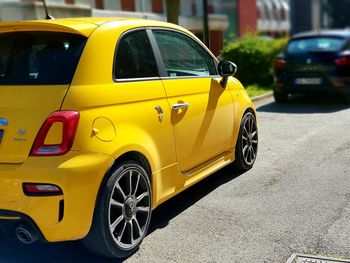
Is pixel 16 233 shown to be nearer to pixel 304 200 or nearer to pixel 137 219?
pixel 137 219

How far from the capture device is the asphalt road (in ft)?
12.3

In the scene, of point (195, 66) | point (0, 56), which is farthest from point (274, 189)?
point (0, 56)

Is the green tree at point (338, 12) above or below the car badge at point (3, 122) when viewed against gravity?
above

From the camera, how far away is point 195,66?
488cm

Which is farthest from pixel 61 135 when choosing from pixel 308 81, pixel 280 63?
pixel 280 63

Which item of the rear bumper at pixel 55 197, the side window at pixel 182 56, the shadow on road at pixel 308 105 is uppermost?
the side window at pixel 182 56

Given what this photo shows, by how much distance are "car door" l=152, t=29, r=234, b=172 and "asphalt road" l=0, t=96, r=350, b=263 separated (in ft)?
1.46

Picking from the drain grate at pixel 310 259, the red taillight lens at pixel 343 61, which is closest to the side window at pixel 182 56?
the drain grate at pixel 310 259

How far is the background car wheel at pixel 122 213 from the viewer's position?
135 inches

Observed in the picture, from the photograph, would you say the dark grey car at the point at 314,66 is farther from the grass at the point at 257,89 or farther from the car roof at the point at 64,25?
the car roof at the point at 64,25

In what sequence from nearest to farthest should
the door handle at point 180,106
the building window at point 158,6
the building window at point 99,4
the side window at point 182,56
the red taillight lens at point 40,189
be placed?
the red taillight lens at point 40,189 → the door handle at point 180,106 → the side window at point 182,56 → the building window at point 99,4 → the building window at point 158,6

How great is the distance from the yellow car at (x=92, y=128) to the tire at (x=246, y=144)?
1.11m

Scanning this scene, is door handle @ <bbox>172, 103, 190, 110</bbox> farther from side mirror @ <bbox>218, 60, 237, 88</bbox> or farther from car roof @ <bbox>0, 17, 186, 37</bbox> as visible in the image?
side mirror @ <bbox>218, 60, 237, 88</bbox>

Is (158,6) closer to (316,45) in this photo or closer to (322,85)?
(316,45)
